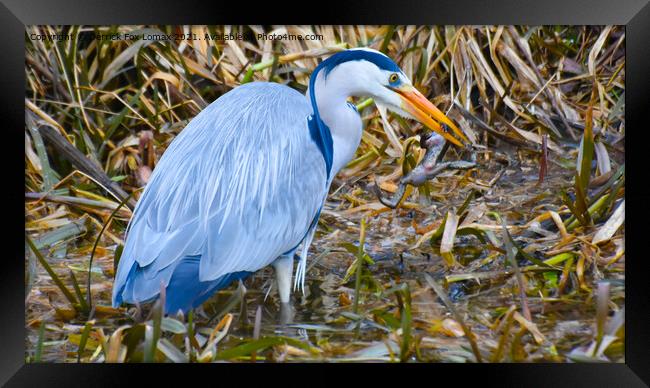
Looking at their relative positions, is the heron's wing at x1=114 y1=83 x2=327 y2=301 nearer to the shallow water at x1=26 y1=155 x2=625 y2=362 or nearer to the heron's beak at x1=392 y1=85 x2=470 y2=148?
the shallow water at x1=26 y1=155 x2=625 y2=362

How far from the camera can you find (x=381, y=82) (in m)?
3.41

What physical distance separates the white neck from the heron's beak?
15cm

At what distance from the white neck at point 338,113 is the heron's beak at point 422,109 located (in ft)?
0.51

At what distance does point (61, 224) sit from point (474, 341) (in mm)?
1295

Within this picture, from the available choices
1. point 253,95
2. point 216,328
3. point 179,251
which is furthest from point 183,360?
point 253,95

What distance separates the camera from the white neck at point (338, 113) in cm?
341

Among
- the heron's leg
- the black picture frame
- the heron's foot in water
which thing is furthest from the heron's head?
the heron's foot in water

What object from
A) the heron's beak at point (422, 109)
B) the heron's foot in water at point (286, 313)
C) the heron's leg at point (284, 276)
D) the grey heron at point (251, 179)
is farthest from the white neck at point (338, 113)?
the heron's foot in water at point (286, 313)

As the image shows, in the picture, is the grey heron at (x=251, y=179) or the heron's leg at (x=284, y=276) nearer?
the grey heron at (x=251, y=179)

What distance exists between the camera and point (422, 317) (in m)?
3.37

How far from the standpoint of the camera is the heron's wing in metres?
3.23

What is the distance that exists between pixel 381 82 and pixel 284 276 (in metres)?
0.66
